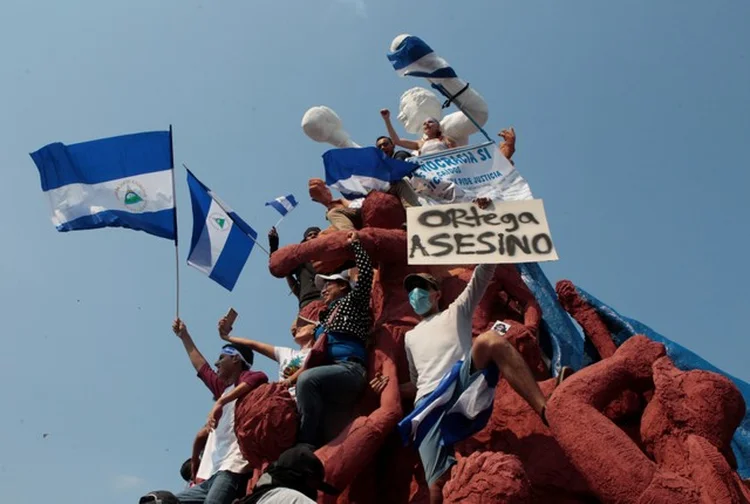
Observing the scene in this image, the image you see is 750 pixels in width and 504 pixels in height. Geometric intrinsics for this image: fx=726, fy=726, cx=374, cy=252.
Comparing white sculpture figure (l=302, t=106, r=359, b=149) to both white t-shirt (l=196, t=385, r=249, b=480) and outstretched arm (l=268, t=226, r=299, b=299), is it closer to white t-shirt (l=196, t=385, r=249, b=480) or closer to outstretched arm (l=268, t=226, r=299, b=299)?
outstretched arm (l=268, t=226, r=299, b=299)

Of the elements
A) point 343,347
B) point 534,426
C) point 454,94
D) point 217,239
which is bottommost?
point 534,426

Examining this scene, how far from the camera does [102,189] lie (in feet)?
29.9

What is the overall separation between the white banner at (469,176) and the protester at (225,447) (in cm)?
293

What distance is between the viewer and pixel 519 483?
12.5 ft

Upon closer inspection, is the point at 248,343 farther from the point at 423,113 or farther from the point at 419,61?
the point at 423,113

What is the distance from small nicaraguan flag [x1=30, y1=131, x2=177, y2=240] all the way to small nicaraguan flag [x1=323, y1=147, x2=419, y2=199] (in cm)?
218

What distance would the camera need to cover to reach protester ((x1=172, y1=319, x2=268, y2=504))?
6.41 m

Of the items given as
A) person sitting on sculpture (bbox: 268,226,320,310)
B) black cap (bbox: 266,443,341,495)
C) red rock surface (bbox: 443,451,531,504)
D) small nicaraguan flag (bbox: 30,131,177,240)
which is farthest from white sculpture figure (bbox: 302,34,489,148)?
black cap (bbox: 266,443,341,495)

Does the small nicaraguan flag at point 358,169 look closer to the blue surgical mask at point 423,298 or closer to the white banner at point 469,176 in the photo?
the white banner at point 469,176

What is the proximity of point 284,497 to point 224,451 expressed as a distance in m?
3.46

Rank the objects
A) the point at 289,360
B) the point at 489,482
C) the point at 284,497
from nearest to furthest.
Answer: the point at 284,497 → the point at 489,482 → the point at 289,360

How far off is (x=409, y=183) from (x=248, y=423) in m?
4.06

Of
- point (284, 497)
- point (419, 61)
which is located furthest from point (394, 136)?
point (284, 497)

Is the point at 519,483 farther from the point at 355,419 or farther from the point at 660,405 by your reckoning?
the point at 355,419
